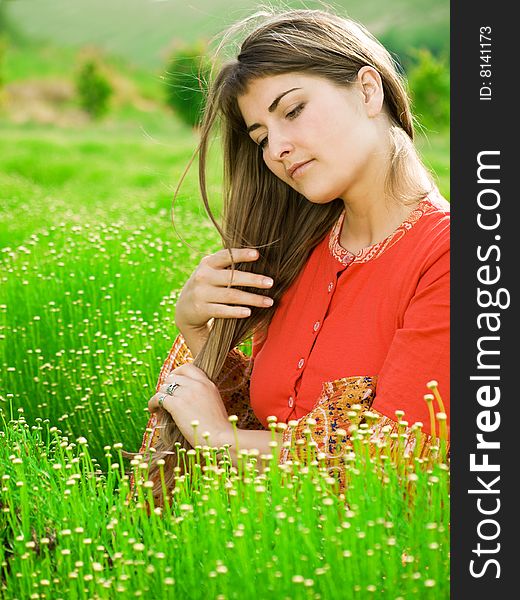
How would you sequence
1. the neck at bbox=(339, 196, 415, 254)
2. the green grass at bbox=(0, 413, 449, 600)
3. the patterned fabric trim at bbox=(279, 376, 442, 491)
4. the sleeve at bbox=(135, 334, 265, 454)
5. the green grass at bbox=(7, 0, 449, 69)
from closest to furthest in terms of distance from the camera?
the green grass at bbox=(0, 413, 449, 600), the patterned fabric trim at bbox=(279, 376, 442, 491), the neck at bbox=(339, 196, 415, 254), the sleeve at bbox=(135, 334, 265, 454), the green grass at bbox=(7, 0, 449, 69)

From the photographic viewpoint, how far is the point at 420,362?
2568 millimetres

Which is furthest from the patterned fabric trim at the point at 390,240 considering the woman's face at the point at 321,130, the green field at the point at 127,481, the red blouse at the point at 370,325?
the green field at the point at 127,481

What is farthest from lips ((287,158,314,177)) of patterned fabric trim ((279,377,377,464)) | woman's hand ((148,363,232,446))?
woman's hand ((148,363,232,446))

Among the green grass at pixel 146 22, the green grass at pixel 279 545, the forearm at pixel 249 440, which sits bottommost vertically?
the green grass at pixel 279 545

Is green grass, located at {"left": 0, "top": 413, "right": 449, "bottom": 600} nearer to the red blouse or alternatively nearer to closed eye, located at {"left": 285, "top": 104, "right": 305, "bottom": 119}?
the red blouse

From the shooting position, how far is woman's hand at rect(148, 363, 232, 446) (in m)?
2.98

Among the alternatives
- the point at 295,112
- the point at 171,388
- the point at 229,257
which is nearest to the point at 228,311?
the point at 229,257

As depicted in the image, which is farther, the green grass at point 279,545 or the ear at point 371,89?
the ear at point 371,89

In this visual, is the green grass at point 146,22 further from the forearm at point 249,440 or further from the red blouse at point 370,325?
the forearm at point 249,440

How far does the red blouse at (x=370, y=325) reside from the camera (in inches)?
101

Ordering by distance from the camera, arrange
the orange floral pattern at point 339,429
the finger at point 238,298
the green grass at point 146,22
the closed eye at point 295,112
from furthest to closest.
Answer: the green grass at point 146,22 < the finger at point 238,298 < the closed eye at point 295,112 < the orange floral pattern at point 339,429

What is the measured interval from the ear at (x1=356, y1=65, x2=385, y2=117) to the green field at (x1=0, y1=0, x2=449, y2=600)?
2.28ft

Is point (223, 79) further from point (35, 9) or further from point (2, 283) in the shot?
point (35, 9)

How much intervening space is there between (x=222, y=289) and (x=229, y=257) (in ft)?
0.37
